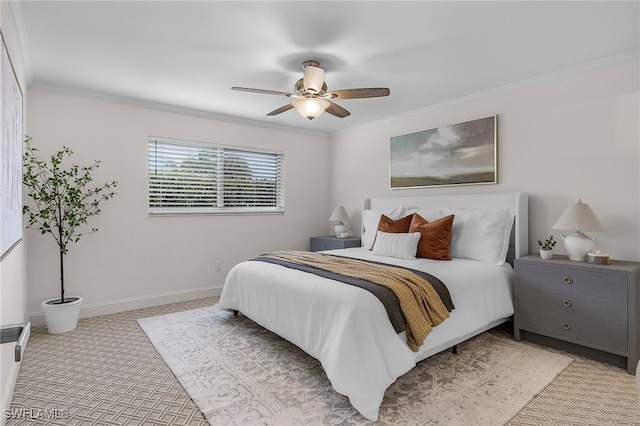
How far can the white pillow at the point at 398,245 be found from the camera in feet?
10.7

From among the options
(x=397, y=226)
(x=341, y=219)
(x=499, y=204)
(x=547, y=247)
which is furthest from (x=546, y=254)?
(x=341, y=219)

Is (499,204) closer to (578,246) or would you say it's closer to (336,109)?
(578,246)

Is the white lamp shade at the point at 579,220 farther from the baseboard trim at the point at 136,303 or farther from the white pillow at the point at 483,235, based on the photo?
the baseboard trim at the point at 136,303

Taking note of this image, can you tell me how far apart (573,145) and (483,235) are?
3.71 ft

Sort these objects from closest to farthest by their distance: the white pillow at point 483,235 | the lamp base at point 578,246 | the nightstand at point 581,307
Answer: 1. the nightstand at point 581,307
2. the lamp base at point 578,246
3. the white pillow at point 483,235

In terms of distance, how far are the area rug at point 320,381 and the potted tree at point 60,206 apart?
0.86 m

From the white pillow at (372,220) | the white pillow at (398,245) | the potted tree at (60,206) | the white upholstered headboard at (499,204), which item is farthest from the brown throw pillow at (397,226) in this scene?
A: the potted tree at (60,206)

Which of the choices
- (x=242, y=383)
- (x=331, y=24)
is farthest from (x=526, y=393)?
(x=331, y=24)

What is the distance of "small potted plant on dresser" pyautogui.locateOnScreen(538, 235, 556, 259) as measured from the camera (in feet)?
9.51

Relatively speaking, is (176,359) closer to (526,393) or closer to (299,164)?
(526,393)

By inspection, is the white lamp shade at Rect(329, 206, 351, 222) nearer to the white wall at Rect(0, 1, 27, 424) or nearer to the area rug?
the area rug

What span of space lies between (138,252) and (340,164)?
3.18 metres

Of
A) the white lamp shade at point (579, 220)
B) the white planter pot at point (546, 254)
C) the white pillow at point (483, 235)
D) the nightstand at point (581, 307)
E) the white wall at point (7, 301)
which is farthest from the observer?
the white pillow at point (483, 235)

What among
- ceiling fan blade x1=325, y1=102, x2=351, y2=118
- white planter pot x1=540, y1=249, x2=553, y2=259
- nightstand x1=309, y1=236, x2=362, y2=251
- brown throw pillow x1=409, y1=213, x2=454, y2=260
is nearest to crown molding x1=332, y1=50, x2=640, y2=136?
brown throw pillow x1=409, y1=213, x2=454, y2=260
